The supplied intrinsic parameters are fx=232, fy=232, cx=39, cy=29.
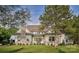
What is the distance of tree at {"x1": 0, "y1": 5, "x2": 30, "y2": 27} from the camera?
104 inches

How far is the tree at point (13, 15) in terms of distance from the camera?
265cm

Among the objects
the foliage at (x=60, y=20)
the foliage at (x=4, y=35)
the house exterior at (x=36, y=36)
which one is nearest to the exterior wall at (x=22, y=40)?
the house exterior at (x=36, y=36)

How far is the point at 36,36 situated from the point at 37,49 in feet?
0.49

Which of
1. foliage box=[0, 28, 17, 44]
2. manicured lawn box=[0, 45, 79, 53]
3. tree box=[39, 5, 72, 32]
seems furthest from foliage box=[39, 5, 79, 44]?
foliage box=[0, 28, 17, 44]

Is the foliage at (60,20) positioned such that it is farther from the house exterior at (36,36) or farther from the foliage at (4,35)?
the foliage at (4,35)

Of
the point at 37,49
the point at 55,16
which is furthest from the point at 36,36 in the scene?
the point at 55,16

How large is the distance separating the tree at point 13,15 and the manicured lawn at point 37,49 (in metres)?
0.26

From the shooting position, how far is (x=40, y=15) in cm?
266

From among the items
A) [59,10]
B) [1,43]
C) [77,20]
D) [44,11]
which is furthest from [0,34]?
[77,20]

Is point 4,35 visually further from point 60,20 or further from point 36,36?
point 60,20

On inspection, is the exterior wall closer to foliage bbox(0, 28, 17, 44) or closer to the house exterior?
the house exterior

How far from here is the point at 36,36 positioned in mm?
2652

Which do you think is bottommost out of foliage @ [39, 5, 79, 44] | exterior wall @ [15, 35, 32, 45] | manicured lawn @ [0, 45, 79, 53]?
manicured lawn @ [0, 45, 79, 53]

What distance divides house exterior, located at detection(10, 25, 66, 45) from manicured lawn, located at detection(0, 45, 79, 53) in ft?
0.15
